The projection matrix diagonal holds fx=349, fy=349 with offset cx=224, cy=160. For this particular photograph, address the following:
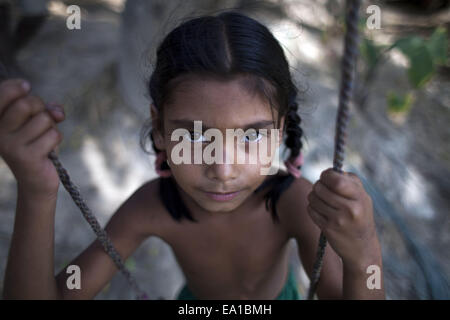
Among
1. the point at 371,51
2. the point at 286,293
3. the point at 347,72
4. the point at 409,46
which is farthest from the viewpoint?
the point at 371,51

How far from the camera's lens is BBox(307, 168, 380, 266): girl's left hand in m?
0.53

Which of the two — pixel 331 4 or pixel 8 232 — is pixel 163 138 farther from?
pixel 331 4

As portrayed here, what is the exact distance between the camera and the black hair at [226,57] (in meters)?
0.63

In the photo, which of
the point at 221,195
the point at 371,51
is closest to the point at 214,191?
the point at 221,195

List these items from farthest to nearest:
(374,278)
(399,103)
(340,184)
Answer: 1. (399,103)
2. (374,278)
3. (340,184)

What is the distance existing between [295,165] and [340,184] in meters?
0.33

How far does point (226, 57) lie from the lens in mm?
633

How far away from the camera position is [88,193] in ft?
6.32

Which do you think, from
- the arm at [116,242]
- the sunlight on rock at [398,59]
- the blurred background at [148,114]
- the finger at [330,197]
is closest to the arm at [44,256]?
the arm at [116,242]

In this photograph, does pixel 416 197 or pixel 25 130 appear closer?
pixel 25 130

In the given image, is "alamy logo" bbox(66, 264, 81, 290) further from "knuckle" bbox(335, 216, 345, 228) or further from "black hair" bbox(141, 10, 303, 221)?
"knuckle" bbox(335, 216, 345, 228)

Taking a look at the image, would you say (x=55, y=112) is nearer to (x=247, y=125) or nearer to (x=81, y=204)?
(x=81, y=204)

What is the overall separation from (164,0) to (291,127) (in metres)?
1.43

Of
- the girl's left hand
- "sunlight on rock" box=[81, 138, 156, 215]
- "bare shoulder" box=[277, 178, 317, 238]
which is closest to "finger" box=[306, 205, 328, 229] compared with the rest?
the girl's left hand
